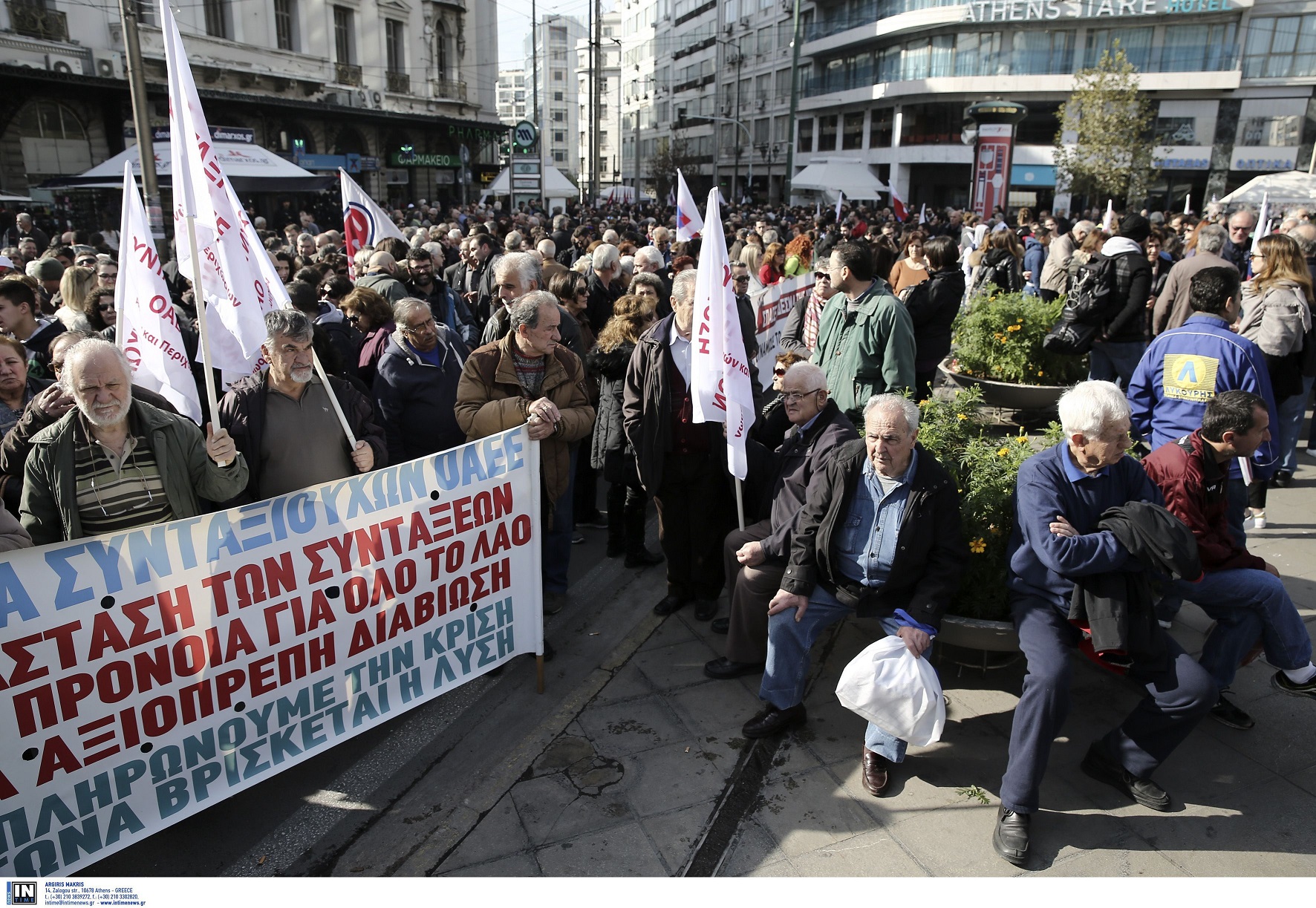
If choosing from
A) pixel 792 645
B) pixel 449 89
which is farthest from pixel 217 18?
pixel 792 645

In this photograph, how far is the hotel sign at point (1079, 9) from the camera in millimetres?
40250

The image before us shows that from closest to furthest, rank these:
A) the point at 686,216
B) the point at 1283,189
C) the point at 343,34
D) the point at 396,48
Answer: the point at 686,216 → the point at 1283,189 → the point at 343,34 → the point at 396,48

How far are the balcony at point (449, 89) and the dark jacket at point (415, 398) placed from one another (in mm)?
41621

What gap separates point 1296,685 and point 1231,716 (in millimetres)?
291

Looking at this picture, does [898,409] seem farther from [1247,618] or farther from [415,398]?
[415,398]

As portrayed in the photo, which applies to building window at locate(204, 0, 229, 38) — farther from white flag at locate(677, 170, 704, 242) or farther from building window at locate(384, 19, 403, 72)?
white flag at locate(677, 170, 704, 242)

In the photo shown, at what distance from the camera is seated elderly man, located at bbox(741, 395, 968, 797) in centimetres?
345

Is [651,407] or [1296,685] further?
[651,407]

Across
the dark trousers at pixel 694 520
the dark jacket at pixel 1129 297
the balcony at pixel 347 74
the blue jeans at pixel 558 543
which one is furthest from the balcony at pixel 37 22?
the dark jacket at pixel 1129 297

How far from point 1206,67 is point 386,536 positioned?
1963 inches

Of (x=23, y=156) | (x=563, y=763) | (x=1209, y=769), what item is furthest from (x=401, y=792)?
(x=23, y=156)

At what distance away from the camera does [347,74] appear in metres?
36.2

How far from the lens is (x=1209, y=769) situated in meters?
3.53

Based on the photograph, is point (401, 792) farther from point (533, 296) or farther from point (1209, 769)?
point (1209, 769)
